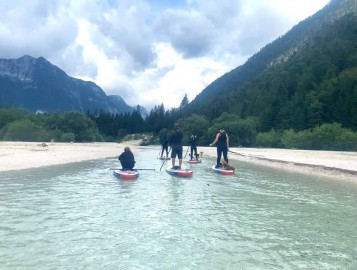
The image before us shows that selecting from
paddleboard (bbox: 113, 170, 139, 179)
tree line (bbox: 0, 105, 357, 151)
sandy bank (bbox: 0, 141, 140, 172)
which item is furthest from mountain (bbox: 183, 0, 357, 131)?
paddleboard (bbox: 113, 170, 139, 179)

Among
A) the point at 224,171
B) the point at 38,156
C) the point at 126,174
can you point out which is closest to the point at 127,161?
the point at 126,174

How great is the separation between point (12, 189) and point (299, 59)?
163000 millimetres

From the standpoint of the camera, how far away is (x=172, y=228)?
1148cm

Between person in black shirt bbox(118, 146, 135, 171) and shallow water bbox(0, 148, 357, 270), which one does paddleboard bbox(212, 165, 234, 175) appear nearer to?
person in black shirt bbox(118, 146, 135, 171)

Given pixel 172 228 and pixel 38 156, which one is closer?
pixel 172 228

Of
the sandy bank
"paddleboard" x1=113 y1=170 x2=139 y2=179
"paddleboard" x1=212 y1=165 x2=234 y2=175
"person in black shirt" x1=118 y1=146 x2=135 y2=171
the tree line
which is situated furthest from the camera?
the tree line

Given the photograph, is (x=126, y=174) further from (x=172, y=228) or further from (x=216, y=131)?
(x=216, y=131)

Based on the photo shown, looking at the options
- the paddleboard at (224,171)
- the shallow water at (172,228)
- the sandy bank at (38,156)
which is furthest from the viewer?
the sandy bank at (38,156)

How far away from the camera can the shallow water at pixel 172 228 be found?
848cm

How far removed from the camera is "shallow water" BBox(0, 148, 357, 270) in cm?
848

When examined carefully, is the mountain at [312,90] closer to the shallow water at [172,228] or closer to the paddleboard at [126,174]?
the paddleboard at [126,174]

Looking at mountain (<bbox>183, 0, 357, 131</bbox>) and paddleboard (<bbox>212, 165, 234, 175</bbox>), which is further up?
mountain (<bbox>183, 0, 357, 131</bbox>)

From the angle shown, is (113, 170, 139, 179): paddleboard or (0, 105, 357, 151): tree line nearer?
(113, 170, 139, 179): paddleboard

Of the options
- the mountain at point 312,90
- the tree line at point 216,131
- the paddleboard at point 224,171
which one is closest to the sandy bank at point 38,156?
the paddleboard at point 224,171
